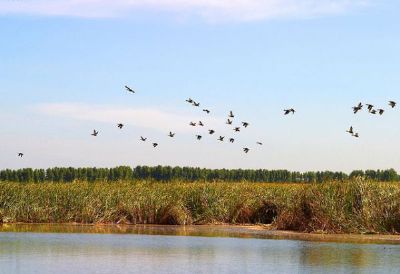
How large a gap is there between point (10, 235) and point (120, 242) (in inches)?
214

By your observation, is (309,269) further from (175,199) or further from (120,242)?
(175,199)

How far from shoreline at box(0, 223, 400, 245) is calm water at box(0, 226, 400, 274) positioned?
67.9 inches

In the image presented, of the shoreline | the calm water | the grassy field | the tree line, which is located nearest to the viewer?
the calm water

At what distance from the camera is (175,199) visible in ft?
142

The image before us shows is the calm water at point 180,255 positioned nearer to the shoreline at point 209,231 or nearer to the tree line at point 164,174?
the shoreline at point 209,231

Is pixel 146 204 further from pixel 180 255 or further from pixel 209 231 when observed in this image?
pixel 180 255

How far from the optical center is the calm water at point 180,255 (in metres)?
22.6

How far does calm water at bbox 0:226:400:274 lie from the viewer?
22641 millimetres

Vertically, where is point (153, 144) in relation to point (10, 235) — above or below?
above

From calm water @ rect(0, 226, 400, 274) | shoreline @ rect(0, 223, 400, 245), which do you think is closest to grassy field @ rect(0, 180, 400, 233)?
shoreline @ rect(0, 223, 400, 245)

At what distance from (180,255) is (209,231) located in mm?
11817

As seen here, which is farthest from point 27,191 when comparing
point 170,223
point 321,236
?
point 321,236

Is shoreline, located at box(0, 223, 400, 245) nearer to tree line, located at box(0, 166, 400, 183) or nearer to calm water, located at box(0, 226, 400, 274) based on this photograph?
calm water, located at box(0, 226, 400, 274)

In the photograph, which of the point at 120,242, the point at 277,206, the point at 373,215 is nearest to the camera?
the point at 120,242
